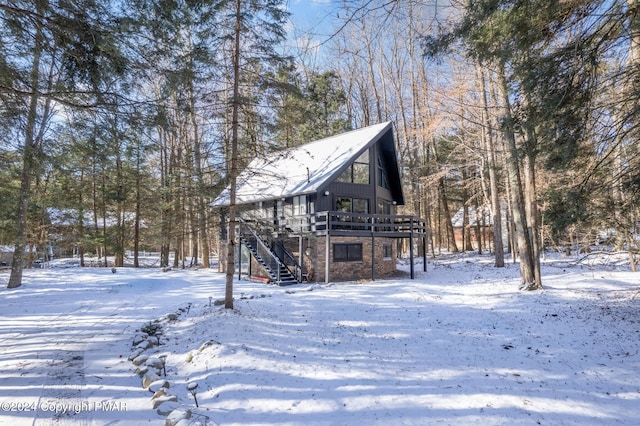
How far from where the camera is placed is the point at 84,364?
5.74m

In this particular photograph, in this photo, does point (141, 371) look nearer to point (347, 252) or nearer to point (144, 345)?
point (144, 345)

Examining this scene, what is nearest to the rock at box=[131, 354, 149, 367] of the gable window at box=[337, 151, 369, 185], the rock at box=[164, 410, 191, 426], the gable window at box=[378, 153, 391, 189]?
the rock at box=[164, 410, 191, 426]

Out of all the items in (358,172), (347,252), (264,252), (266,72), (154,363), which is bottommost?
(154,363)

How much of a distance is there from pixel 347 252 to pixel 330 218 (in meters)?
2.20

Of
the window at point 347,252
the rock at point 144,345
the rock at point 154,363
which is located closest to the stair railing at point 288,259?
the window at point 347,252

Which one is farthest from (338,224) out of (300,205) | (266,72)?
(266,72)

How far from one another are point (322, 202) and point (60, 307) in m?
10.4

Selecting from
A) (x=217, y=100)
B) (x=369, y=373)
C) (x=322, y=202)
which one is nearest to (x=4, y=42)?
(x=217, y=100)

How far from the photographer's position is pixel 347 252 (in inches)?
632

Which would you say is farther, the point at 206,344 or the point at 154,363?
the point at 206,344

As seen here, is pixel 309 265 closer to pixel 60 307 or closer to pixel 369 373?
pixel 60 307

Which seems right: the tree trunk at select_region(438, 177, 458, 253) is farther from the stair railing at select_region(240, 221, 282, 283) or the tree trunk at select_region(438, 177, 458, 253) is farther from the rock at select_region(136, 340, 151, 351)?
the rock at select_region(136, 340, 151, 351)

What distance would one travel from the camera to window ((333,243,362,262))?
618 inches

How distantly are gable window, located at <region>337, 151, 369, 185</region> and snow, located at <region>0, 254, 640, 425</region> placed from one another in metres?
7.66
